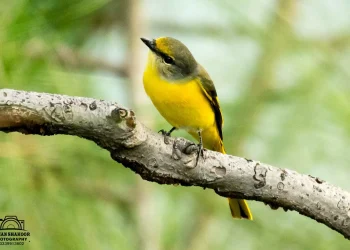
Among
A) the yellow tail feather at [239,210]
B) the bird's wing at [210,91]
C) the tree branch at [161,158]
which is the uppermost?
the bird's wing at [210,91]

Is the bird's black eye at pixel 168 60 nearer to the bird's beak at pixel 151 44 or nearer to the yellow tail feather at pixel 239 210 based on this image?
the bird's beak at pixel 151 44

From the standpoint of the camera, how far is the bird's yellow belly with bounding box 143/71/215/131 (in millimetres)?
1343

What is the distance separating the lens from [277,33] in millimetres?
1665

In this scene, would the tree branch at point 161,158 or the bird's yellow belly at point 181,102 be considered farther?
the bird's yellow belly at point 181,102

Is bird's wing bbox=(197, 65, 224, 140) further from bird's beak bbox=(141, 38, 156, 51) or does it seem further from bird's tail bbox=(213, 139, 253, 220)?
bird's tail bbox=(213, 139, 253, 220)

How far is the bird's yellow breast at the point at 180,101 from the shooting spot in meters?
1.34

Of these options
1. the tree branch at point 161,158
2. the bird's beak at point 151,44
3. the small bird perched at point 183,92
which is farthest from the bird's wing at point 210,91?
the tree branch at point 161,158

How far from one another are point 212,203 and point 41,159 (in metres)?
0.63

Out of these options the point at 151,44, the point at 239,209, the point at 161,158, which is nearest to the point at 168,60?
the point at 151,44

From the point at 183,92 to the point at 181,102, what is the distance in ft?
0.12

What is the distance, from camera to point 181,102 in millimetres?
1361

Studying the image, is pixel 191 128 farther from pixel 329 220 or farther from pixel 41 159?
pixel 329 220

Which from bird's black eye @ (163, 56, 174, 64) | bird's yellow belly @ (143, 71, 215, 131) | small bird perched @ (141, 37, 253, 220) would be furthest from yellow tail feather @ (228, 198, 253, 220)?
bird's black eye @ (163, 56, 174, 64)

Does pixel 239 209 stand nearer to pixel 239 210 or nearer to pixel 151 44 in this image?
pixel 239 210
